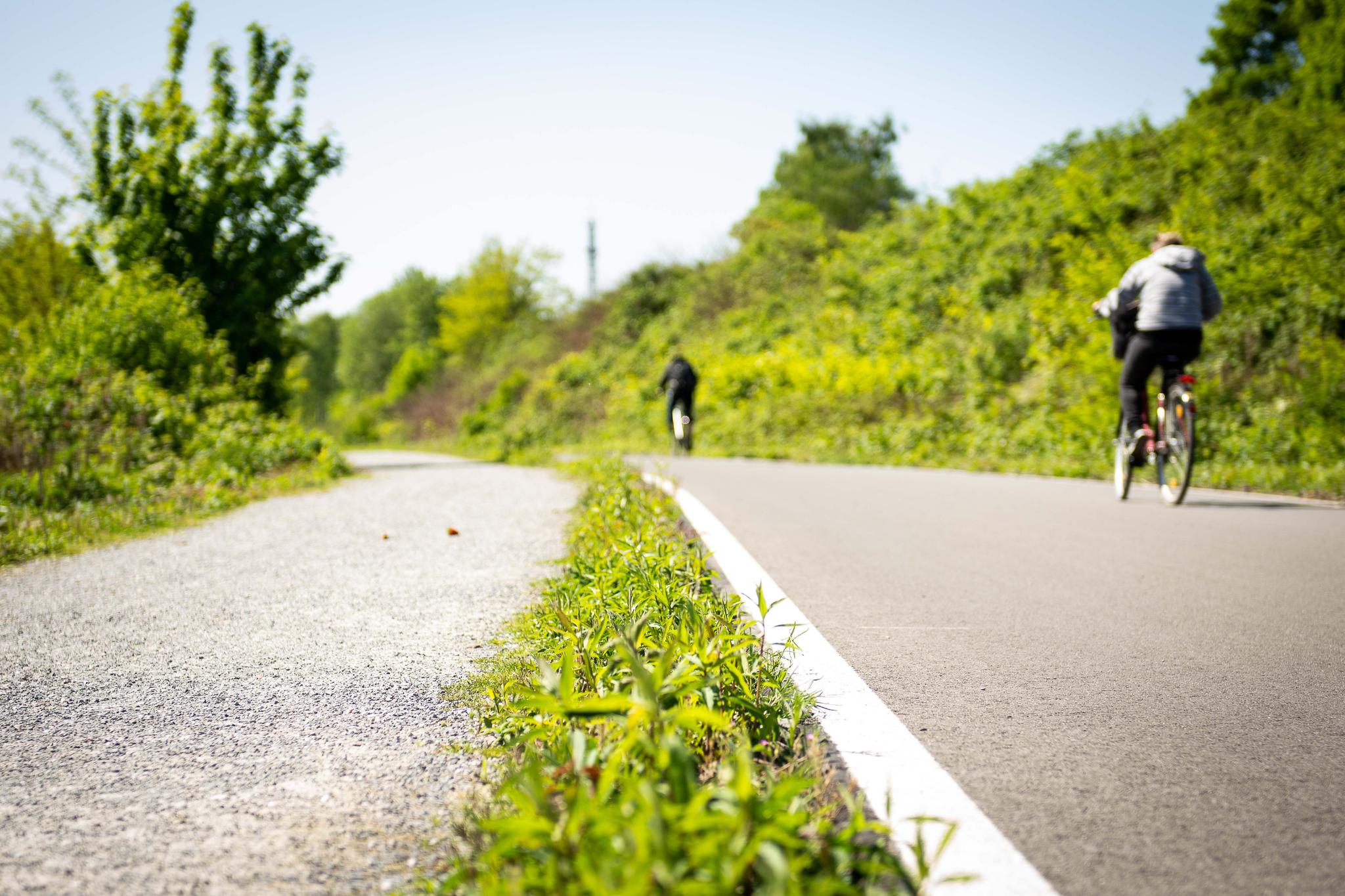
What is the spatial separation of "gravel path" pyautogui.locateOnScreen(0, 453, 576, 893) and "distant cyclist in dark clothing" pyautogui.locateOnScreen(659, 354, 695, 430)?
11.7 metres

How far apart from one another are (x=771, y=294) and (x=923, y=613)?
2564 cm

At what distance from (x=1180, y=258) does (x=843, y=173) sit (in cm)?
4234

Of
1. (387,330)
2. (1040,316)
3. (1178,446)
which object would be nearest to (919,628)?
(1178,446)

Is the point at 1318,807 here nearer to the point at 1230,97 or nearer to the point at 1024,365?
the point at 1024,365

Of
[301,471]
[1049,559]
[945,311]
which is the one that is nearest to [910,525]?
[1049,559]

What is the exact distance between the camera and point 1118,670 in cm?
314

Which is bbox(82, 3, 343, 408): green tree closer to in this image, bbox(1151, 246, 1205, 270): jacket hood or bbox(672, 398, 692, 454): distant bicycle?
bbox(672, 398, 692, 454): distant bicycle

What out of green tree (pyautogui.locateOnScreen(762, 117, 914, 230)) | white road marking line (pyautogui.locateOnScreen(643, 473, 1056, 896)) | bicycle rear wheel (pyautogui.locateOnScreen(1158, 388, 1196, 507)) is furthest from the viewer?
green tree (pyautogui.locateOnScreen(762, 117, 914, 230))

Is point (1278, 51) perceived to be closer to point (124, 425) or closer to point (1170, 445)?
point (1170, 445)

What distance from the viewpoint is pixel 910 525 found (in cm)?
664

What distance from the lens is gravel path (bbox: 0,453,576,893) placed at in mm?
1953

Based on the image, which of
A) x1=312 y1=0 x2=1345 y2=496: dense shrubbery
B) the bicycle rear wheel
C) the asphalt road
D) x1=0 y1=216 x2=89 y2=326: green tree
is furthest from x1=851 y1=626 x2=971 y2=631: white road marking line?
x1=0 y1=216 x2=89 y2=326: green tree

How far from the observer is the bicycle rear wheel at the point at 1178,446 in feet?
24.7

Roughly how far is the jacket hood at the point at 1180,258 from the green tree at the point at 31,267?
21.1 m
